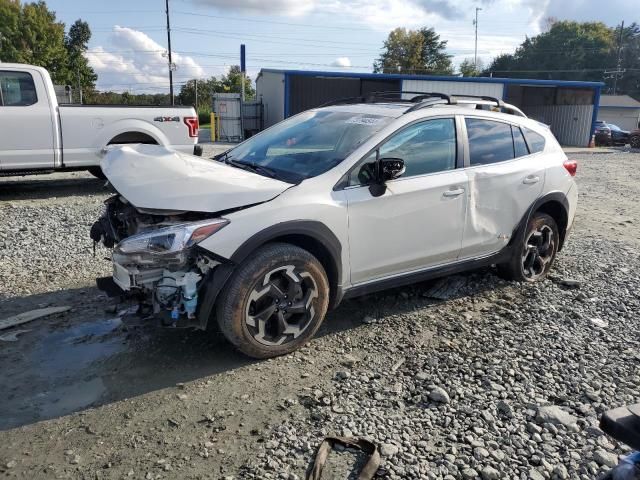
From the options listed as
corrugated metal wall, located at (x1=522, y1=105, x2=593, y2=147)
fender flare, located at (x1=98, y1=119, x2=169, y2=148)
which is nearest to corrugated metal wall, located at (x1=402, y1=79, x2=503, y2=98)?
corrugated metal wall, located at (x1=522, y1=105, x2=593, y2=147)

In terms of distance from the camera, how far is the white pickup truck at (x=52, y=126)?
9180 millimetres

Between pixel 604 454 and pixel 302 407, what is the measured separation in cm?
170

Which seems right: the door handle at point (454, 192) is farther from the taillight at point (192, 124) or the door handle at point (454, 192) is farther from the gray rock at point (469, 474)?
the taillight at point (192, 124)

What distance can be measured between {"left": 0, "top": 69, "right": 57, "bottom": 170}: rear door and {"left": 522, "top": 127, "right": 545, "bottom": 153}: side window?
7739 mm

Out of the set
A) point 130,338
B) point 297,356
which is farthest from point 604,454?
point 130,338

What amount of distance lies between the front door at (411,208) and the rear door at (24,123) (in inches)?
289

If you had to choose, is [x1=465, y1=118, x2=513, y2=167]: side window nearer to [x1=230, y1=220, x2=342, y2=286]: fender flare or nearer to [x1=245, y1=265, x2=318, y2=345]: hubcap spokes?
[x1=230, y1=220, x2=342, y2=286]: fender flare

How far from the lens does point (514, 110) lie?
5.79m

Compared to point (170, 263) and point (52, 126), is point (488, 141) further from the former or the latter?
point (52, 126)

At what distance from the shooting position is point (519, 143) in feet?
17.7

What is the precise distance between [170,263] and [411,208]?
1918mm

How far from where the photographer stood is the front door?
13.6 feet

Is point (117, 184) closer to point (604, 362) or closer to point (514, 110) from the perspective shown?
point (604, 362)

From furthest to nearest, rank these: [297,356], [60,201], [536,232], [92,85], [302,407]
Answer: [92,85], [60,201], [536,232], [297,356], [302,407]
